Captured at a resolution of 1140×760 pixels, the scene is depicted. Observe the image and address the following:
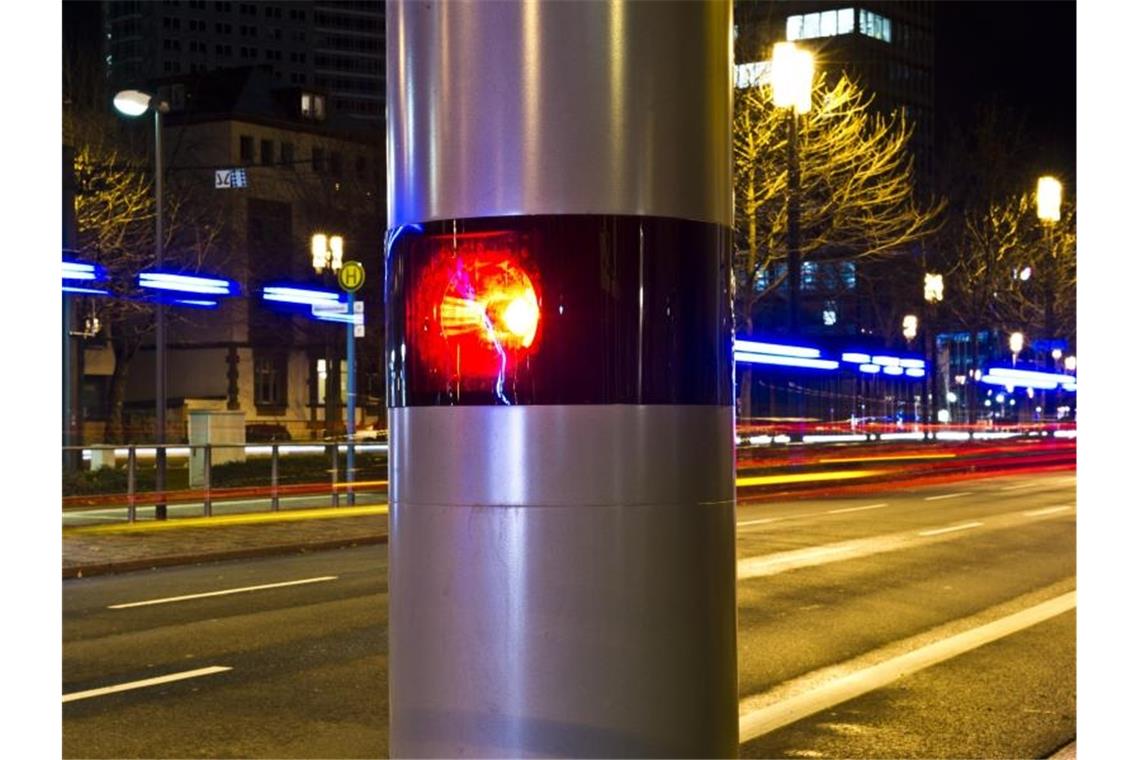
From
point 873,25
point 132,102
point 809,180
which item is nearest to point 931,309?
point 809,180

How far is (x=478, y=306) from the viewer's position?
251 cm

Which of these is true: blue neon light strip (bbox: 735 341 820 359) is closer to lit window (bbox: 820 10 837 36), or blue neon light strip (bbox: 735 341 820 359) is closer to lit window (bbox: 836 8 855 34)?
lit window (bbox: 820 10 837 36)

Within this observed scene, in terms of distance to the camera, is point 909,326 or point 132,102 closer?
point 132,102

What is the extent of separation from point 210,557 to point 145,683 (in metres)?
7.87

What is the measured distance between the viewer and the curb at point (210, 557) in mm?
15359

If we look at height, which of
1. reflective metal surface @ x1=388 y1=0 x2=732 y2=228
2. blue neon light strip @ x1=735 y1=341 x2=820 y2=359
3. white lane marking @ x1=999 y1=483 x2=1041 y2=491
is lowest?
white lane marking @ x1=999 y1=483 x2=1041 y2=491

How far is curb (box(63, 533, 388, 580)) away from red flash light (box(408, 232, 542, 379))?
13508 millimetres

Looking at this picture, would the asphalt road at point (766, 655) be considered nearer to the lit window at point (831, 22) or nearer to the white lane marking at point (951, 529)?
the white lane marking at point (951, 529)

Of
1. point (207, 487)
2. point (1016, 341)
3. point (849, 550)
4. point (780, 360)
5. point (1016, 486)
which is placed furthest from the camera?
point (1016, 341)

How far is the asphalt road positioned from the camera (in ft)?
24.4

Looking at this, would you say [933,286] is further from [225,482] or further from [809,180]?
[225,482]

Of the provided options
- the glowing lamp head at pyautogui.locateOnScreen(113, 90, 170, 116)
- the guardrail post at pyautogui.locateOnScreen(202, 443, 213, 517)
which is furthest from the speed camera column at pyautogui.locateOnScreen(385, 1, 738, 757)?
the guardrail post at pyautogui.locateOnScreen(202, 443, 213, 517)

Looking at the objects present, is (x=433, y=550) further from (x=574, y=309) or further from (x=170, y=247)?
(x=170, y=247)
